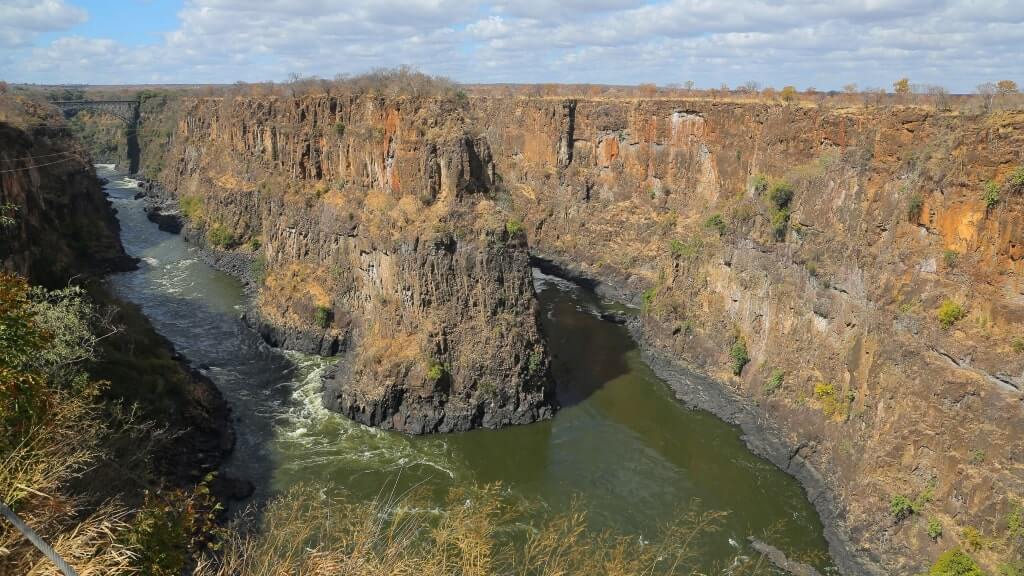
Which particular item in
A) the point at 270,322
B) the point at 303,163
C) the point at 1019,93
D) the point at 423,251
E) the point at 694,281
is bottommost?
the point at 270,322

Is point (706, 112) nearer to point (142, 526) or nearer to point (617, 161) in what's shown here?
point (617, 161)

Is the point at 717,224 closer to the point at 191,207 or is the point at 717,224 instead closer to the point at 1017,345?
the point at 1017,345

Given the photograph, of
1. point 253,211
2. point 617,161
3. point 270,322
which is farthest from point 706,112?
point 253,211

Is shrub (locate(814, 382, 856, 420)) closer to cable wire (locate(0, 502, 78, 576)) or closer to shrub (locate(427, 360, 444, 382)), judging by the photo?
shrub (locate(427, 360, 444, 382))

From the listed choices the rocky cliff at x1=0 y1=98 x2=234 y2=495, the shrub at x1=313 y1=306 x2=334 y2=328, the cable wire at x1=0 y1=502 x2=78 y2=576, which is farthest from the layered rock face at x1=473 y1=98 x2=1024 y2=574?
the rocky cliff at x1=0 y1=98 x2=234 y2=495

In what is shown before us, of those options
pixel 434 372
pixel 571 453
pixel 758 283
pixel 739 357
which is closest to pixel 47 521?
pixel 434 372

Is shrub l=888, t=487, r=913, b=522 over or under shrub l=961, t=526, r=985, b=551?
under

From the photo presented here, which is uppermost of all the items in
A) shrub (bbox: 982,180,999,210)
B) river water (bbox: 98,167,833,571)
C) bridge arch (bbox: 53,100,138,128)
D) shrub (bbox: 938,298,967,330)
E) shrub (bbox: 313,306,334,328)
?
bridge arch (bbox: 53,100,138,128)
